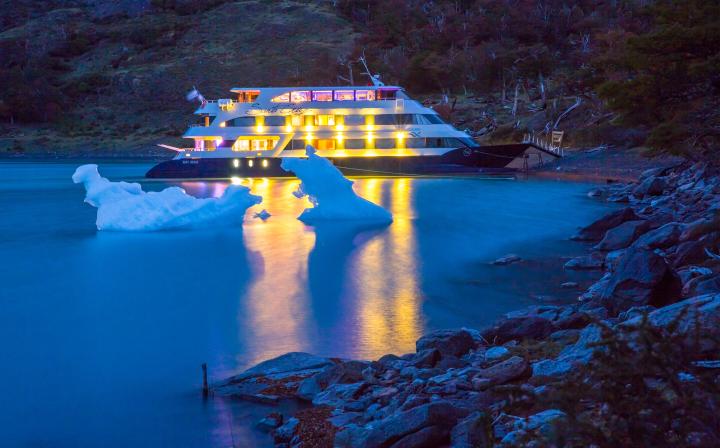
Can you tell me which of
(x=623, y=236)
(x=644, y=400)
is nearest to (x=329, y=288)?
(x=623, y=236)

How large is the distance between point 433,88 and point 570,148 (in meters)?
33.0

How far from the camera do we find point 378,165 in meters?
49.2

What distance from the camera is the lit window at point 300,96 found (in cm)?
4931

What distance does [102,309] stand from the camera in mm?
14570

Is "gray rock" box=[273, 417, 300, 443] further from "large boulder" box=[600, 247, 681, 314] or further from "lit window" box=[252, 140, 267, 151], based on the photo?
"lit window" box=[252, 140, 267, 151]

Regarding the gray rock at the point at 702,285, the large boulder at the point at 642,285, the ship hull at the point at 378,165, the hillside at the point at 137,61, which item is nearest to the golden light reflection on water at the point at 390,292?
the large boulder at the point at 642,285

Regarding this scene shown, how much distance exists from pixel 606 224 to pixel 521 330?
12.4m

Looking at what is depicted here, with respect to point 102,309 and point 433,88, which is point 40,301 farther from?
point 433,88

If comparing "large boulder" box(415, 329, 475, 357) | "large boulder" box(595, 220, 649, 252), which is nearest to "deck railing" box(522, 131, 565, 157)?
"large boulder" box(595, 220, 649, 252)

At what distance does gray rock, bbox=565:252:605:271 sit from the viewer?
15.7 meters

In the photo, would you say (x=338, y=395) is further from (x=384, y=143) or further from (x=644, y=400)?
(x=384, y=143)

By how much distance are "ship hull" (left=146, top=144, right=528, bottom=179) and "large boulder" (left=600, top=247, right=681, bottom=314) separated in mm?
38626

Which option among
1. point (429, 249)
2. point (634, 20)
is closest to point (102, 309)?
point (429, 249)

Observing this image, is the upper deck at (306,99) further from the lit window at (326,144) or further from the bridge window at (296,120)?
the lit window at (326,144)
